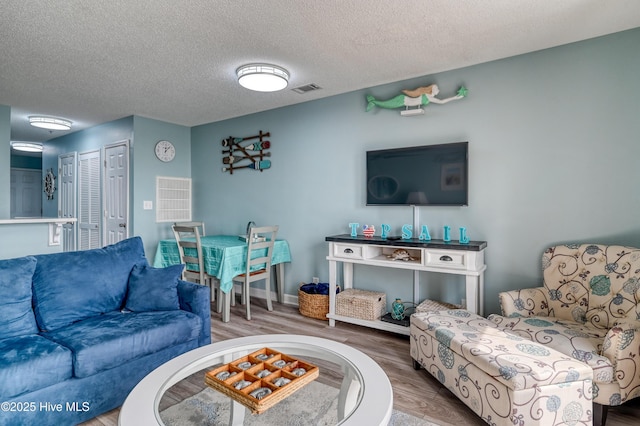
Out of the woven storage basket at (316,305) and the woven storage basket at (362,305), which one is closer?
the woven storage basket at (362,305)

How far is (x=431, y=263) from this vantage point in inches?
111

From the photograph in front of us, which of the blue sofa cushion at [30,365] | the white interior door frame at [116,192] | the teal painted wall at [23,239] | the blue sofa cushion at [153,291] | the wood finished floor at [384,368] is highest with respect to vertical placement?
the white interior door frame at [116,192]

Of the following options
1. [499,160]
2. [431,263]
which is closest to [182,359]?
[431,263]

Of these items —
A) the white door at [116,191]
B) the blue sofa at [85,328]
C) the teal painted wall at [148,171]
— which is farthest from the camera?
the white door at [116,191]

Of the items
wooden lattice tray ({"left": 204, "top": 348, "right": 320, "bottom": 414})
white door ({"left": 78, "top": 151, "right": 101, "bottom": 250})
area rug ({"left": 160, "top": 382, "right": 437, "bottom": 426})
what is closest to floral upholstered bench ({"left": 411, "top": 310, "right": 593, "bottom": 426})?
area rug ({"left": 160, "top": 382, "right": 437, "bottom": 426})

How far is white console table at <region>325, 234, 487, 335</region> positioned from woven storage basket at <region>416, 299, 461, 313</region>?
22cm

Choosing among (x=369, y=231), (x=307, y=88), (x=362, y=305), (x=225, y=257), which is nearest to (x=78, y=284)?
(x=225, y=257)

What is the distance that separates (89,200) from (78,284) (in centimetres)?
388

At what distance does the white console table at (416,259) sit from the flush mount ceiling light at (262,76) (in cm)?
153

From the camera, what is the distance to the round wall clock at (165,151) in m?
4.87

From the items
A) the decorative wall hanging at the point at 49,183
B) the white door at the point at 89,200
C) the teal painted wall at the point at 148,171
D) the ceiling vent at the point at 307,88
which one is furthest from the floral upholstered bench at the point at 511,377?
the decorative wall hanging at the point at 49,183

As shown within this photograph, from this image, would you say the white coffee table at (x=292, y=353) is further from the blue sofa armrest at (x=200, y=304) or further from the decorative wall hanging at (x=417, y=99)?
the decorative wall hanging at (x=417, y=99)

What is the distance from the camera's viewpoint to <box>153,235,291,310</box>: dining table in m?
3.44

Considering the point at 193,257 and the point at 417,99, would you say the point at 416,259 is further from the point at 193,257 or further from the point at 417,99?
the point at 193,257
